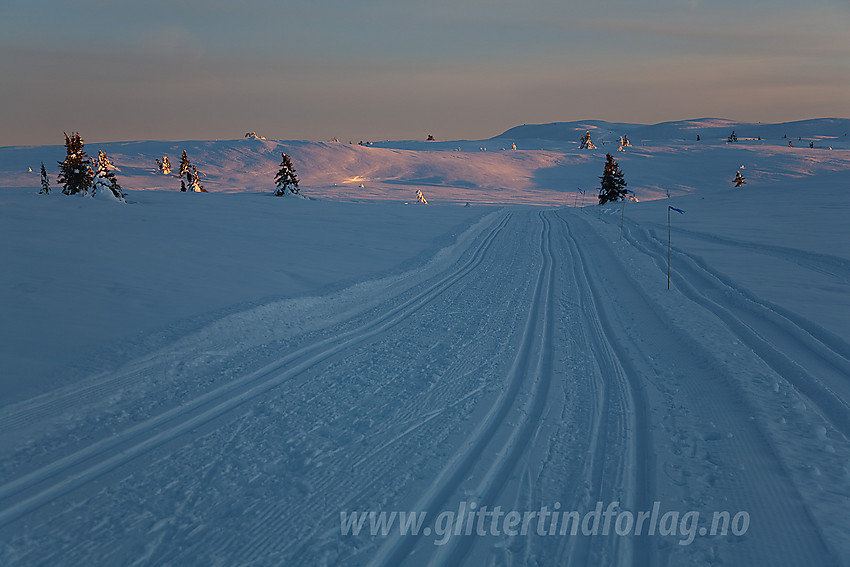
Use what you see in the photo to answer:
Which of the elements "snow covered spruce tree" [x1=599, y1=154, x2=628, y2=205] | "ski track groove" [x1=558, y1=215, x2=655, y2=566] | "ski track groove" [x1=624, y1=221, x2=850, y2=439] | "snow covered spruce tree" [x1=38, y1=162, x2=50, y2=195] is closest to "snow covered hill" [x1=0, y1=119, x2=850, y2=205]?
"snow covered spruce tree" [x1=599, y1=154, x2=628, y2=205]

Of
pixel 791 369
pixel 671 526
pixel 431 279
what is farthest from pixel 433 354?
pixel 431 279

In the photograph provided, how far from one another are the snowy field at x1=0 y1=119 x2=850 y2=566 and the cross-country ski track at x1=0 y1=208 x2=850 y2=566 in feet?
0.09

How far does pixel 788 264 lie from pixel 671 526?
1401cm

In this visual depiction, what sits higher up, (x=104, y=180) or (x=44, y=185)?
(x=44, y=185)

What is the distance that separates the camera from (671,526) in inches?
155

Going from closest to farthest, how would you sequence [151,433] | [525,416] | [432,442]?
[432,442] → [151,433] → [525,416]

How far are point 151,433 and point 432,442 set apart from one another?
117 inches

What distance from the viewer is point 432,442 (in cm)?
510

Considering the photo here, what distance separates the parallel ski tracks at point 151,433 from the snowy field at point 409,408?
30 mm

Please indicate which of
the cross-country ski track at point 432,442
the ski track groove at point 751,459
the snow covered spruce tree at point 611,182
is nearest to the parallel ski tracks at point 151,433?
the cross-country ski track at point 432,442

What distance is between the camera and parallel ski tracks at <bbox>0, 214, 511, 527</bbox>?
430 centimetres

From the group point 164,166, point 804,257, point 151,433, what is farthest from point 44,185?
Answer: point 164,166

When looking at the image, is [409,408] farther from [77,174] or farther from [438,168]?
[438,168]

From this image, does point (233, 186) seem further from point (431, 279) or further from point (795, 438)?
point (795, 438)
